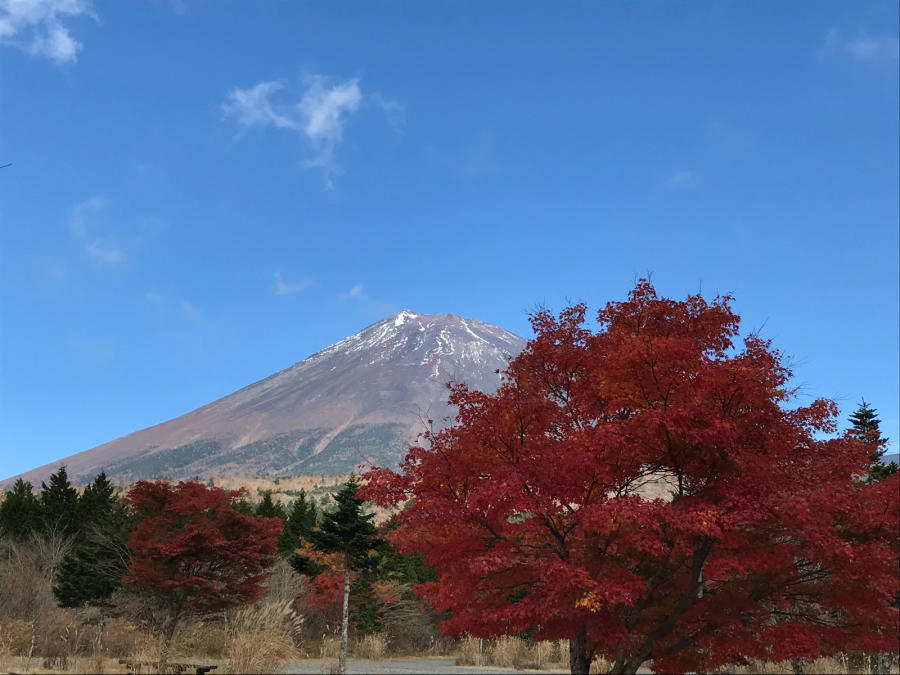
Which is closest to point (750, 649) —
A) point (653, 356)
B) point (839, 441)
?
point (839, 441)

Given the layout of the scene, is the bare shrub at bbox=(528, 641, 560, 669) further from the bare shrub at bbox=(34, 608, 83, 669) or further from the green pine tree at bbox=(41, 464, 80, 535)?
the green pine tree at bbox=(41, 464, 80, 535)

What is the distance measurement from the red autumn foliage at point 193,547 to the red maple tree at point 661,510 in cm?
1370

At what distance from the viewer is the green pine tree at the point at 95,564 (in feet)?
95.1

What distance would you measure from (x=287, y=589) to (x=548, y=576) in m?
28.1

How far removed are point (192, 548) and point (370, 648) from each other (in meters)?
15.4

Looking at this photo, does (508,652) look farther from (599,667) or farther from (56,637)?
(56,637)

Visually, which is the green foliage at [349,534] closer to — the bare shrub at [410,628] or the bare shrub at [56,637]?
the bare shrub at [56,637]

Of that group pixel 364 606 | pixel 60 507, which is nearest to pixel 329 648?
pixel 364 606

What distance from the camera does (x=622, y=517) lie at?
33.9ft

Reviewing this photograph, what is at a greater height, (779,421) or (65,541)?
(779,421)

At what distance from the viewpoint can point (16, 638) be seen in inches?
902

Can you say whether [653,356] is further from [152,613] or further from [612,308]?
[152,613]

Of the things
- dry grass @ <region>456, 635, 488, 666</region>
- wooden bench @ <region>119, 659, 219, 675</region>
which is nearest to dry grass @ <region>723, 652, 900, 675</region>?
dry grass @ <region>456, 635, 488, 666</region>

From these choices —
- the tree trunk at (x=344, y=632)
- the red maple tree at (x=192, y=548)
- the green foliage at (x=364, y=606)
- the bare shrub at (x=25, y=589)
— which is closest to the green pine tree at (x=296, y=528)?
the green foliage at (x=364, y=606)
